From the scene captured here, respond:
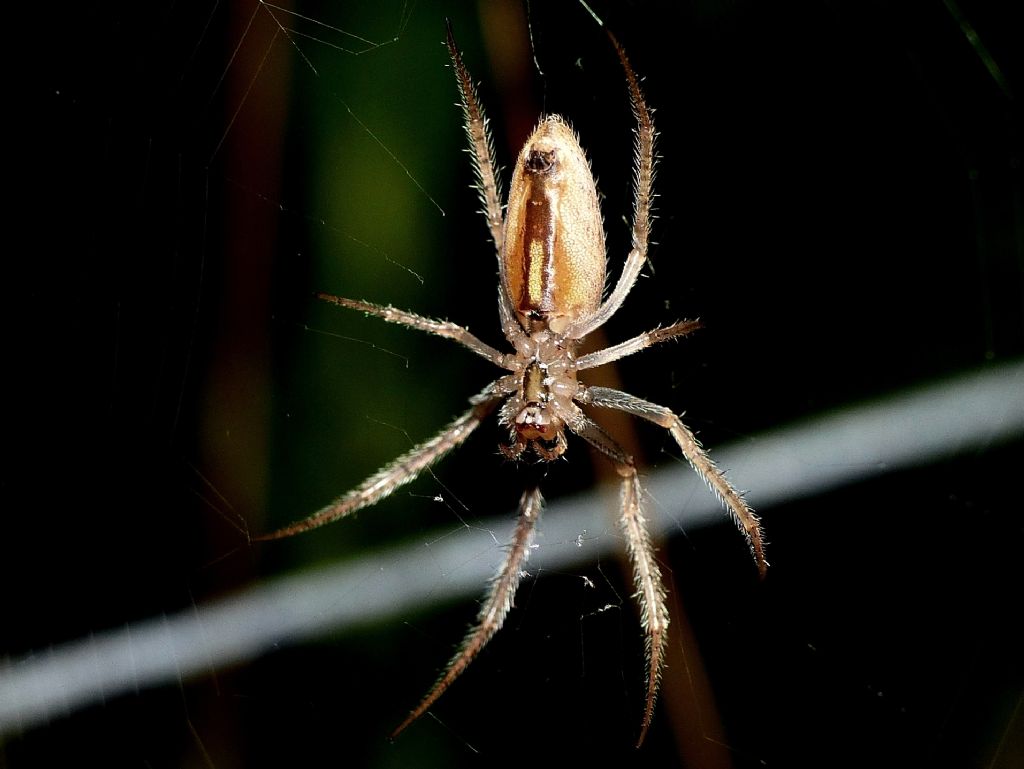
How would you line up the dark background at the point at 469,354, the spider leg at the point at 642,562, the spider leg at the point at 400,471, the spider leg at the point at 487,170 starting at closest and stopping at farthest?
the spider leg at the point at 400,471 → the spider leg at the point at 642,562 → the spider leg at the point at 487,170 → the dark background at the point at 469,354

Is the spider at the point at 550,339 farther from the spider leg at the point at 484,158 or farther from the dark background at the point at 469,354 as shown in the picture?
the dark background at the point at 469,354

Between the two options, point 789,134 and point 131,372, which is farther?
point 789,134

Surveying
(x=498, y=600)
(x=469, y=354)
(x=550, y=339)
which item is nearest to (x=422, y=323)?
(x=550, y=339)

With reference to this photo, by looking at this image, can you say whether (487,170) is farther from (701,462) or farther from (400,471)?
(701,462)

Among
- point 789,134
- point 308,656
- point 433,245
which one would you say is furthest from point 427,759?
point 789,134

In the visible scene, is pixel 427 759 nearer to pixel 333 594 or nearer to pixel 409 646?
pixel 409 646

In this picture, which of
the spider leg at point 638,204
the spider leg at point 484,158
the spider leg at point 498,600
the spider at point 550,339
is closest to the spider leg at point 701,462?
the spider at point 550,339
